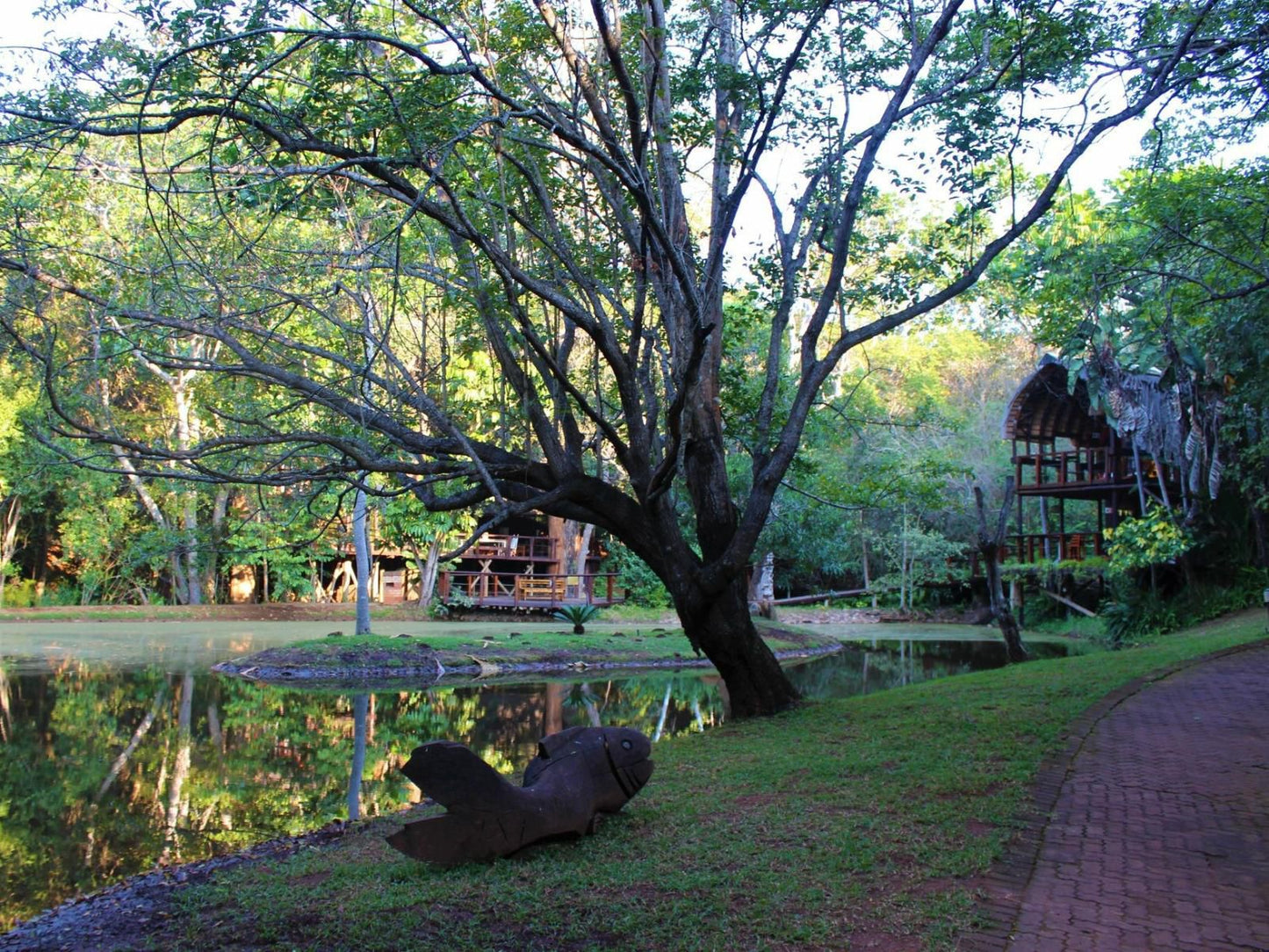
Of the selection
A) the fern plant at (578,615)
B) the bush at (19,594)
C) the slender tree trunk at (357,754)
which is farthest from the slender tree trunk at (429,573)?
the slender tree trunk at (357,754)

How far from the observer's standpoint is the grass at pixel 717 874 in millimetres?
4414

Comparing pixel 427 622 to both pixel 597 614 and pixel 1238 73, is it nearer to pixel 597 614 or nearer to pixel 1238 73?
pixel 597 614

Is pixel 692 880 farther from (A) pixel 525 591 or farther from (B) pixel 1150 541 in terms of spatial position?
(A) pixel 525 591

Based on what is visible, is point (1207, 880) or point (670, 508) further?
point (670, 508)

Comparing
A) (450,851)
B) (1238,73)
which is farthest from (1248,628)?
(450,851)

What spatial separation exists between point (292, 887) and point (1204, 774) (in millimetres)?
6128

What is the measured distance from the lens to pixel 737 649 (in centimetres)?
1071

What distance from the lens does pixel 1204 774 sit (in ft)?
23.7

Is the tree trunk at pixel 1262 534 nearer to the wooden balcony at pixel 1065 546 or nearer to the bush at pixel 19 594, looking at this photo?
the wooden balcony at pixel 1065 546

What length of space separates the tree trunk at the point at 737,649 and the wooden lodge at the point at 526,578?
721 inches

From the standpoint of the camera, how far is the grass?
441 cm

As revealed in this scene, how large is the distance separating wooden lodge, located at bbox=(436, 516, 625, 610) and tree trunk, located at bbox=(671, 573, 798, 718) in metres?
18.3

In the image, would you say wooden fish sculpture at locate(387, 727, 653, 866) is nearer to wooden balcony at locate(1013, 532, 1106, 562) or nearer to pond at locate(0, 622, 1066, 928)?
pond at locate(0, 622, 1066, 928)

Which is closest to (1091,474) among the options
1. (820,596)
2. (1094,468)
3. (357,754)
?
(1094,468)
